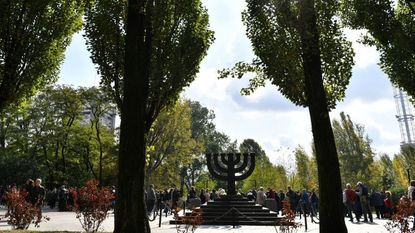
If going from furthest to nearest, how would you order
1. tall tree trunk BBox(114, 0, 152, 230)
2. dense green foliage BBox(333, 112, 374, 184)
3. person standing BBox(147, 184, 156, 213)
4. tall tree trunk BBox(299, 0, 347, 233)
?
dense green foliage BBox(333, 112, 374, 184) < person standing BBox(147, 184, 156, 213) < tall tree trunk BBox(299, 0, 347, 233) < tall tree trunk BBox(114, 0, 152, 230)

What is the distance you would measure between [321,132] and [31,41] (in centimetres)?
930

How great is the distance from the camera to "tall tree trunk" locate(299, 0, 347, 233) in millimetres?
8688

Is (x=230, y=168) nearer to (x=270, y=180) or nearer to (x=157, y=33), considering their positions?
(x=157, y=33)

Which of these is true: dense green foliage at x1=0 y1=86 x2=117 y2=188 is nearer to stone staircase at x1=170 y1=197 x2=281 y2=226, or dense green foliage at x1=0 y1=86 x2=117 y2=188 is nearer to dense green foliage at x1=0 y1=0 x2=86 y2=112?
stone staircase at x1=170 y1=197 x2=281 y2=226

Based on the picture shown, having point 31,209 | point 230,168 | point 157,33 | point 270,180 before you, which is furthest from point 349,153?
point 31,209

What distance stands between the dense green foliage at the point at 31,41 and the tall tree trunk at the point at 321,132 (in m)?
7.95

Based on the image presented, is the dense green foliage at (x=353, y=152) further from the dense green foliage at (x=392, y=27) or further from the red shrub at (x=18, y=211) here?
the red shrub at (x=18, y=211)

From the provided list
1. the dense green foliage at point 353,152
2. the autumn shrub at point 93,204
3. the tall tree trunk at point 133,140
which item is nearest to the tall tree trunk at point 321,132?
the tall tree trunk at point 133,140

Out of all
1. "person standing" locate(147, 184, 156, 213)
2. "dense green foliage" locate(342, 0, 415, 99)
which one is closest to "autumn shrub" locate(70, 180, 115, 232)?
"person standing" locate(147, 184, 156, 213)

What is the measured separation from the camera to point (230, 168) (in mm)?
21734

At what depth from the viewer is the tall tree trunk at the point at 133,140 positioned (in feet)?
26.8

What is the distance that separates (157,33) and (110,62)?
195cm

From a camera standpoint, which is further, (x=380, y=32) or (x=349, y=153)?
(x=349, y=153)

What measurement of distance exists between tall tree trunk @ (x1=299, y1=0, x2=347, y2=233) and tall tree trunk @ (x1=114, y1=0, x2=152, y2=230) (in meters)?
3.97
